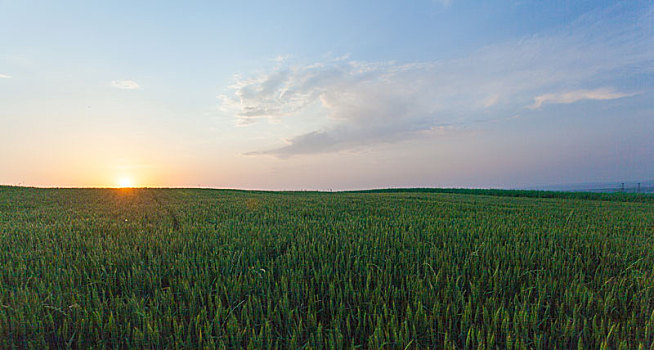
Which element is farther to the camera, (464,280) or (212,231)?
(212,231)

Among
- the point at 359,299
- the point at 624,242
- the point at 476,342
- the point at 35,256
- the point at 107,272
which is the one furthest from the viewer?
the point at 624,242

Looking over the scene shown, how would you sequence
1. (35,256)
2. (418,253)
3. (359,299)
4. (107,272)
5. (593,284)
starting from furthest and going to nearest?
(35,256), (418,253), (107,272), (593,284), (359,299)

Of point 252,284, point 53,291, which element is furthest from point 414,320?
point 53,291

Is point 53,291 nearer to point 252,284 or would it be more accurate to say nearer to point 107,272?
point 107,272

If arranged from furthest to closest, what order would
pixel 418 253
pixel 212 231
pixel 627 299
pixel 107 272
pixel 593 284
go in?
pixel 212 231 < pixel 418 253 < pixel 107 272 < pixel 593 284 < pixel 627 299

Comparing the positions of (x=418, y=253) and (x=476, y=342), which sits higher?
(x=418, y=253)

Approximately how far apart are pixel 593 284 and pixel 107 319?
3614 mm

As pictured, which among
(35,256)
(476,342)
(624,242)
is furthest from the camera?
(624,242)

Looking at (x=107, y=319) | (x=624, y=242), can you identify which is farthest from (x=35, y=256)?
(x=624, y=242)

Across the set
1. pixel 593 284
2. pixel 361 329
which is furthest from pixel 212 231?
pixel 593 284

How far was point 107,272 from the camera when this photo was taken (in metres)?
2.92

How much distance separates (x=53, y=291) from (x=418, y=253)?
10.2 feet

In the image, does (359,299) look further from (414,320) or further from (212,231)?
(212,231)

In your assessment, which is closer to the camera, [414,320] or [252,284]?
[414,320]
